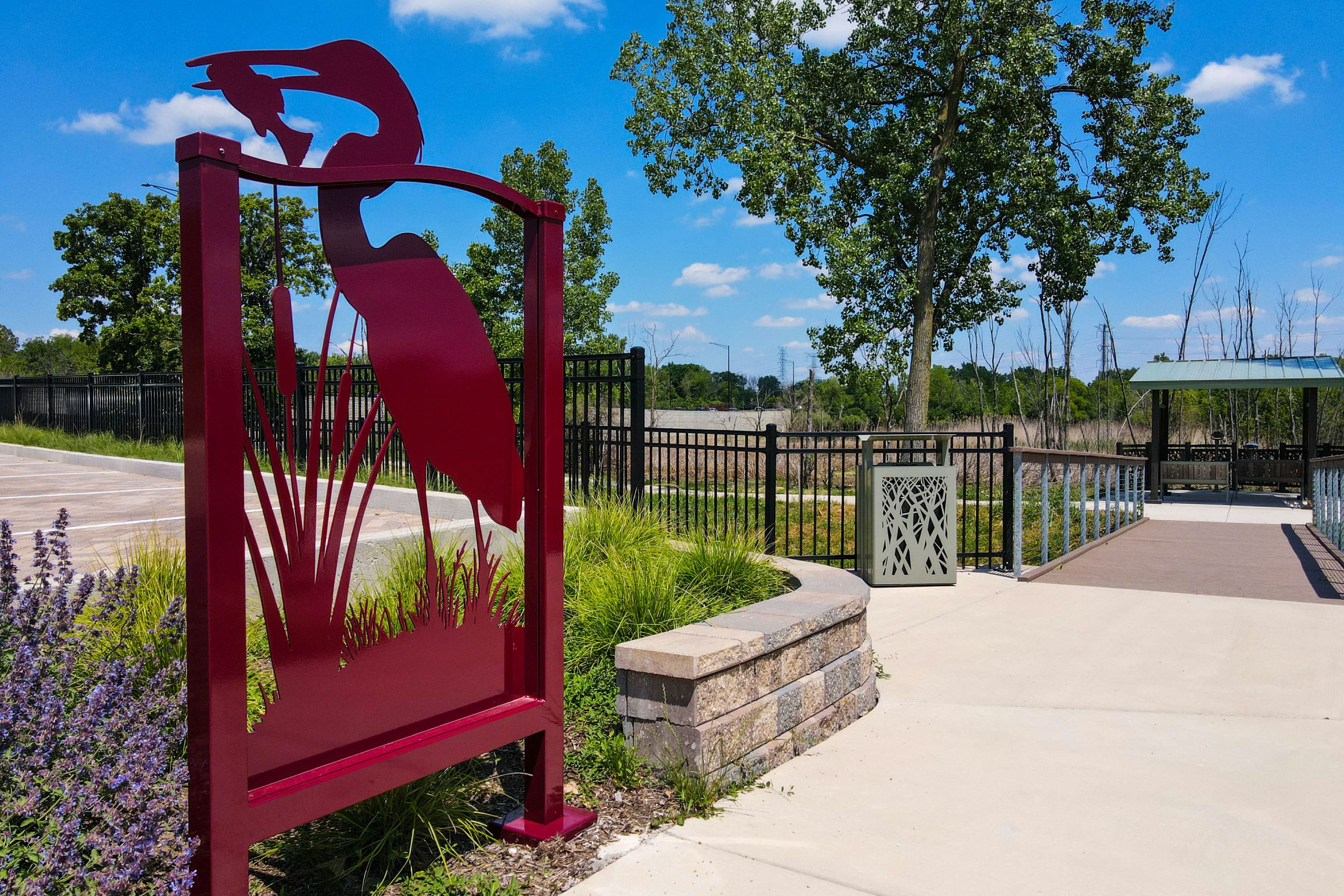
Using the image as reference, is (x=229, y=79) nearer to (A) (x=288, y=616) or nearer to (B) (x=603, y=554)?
(A) (x=288, y=616)

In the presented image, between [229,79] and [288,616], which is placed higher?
[229,79]

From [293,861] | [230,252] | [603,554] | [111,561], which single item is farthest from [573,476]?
[230,252]

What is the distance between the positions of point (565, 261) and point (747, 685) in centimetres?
1942

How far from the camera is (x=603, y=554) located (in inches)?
201

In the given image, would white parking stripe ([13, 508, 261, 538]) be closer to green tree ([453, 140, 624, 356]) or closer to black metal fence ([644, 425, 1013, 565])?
black metal fence ([644, 425, 1013, 565])

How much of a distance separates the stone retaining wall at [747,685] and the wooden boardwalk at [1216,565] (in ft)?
14.5

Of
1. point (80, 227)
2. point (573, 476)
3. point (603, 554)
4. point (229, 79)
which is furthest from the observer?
point (80, 227)

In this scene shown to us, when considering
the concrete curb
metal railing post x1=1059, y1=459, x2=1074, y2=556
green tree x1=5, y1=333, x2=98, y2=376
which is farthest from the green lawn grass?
green tree x1=5, y1=333, x2=98, y2=376

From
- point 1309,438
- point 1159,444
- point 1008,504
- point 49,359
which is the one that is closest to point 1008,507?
point 1008,504

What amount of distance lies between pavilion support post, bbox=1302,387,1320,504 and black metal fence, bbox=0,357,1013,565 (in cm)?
567

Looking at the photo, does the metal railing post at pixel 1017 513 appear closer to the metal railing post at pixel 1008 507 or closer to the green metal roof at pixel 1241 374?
→ the metal railing post at pixel 1008 507

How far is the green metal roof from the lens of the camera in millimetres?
17453

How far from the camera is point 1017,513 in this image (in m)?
8.07

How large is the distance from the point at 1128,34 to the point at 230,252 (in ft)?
68.3
